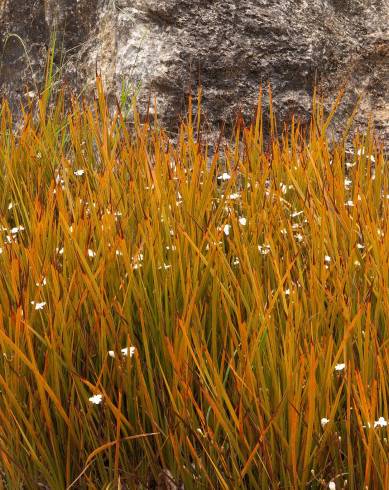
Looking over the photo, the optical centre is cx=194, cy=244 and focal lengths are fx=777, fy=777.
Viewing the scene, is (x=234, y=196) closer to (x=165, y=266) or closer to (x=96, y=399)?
(x=165, y=266)

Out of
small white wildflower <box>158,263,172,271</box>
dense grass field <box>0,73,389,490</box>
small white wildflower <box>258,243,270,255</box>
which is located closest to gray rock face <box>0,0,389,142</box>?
dense grass field <box>0,73,389,490</box>

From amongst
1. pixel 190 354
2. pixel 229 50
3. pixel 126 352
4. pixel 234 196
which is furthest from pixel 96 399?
pixel 229 50

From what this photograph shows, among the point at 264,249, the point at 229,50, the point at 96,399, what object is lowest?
the point at 96,399

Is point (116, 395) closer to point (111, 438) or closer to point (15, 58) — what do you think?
point (111, 438)

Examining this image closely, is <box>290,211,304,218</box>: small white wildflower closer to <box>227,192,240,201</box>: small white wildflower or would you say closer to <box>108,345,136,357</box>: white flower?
<box>227,192,240,201</box>: small white wildflower

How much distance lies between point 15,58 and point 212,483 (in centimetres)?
276

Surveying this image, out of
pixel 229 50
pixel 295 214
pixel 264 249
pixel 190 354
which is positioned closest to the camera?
pixel 190 354

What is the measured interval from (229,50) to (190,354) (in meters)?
1.92

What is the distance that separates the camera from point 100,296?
5.53 ft

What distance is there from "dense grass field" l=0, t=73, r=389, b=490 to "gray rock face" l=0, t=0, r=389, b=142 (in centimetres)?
113

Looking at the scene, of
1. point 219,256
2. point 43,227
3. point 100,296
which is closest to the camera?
point 100,296

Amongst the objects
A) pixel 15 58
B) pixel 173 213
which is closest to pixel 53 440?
pixel 173 213

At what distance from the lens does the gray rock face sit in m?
3.24

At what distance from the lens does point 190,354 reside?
1663 mm
